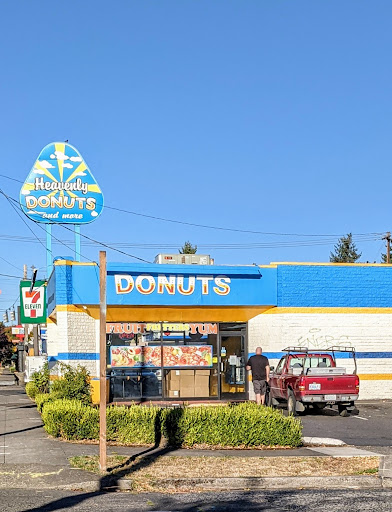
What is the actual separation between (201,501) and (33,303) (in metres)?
21.5

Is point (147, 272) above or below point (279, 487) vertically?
above

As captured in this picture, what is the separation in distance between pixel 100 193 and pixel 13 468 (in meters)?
16.9

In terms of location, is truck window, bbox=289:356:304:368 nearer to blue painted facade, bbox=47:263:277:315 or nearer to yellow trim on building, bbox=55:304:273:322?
blue painted facade, bbox=47:263:277:315

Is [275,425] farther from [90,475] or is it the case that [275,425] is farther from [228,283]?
[228,283]

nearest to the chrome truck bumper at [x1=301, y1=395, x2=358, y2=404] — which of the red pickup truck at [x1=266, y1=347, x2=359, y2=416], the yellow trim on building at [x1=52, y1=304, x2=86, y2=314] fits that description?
the red pickup truck at [x1=266, y1=347, x2=359, y2=416]

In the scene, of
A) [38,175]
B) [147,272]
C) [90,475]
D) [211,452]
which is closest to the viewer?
[90,475]

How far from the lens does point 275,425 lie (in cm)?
1405

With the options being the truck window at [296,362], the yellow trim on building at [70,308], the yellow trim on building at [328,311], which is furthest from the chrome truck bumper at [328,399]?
the yellow trim on building at [70,308]

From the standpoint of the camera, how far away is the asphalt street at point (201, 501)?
937cm

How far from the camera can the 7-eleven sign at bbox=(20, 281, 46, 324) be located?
98.9 feet

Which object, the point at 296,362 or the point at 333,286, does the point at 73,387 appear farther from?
the point at 333,286

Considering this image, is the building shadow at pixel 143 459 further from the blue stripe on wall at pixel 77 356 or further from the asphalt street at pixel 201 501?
the blue stripe on wall at pixel 77 356

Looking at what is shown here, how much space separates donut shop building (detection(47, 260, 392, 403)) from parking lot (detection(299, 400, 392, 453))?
8.90ft

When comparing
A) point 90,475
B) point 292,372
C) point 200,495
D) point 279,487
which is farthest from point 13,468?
point 292,372
